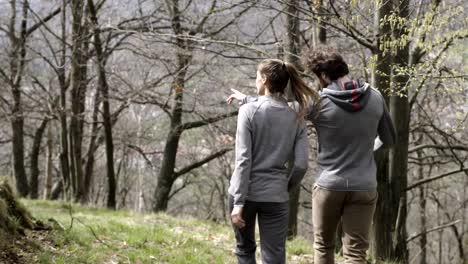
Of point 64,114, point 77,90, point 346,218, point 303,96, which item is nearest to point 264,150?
point 303,96

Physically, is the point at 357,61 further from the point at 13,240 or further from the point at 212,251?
the point at 13,240

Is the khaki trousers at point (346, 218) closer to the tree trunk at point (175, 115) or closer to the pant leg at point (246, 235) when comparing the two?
the pant leg at point (246, 235)

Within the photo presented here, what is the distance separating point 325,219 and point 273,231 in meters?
0.36

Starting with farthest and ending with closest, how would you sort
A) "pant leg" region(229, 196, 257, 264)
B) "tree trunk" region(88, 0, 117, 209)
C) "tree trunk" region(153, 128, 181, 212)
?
"tree trunk" region(153, 128, 181, 212)
"tree trunk" region(88, 0, 117, 209)
"pant leg" region(229, 196, 257, 264)

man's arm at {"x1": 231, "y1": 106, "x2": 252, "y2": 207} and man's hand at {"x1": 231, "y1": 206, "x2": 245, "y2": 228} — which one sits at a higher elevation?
man's arm at {"x1": 231, "y1": 106, "x2": 252, "y2": 207}

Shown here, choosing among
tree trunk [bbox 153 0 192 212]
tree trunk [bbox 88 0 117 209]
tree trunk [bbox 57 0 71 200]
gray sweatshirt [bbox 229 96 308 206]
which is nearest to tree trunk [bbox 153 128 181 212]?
tree trunk [bbox 153 0 192 212]

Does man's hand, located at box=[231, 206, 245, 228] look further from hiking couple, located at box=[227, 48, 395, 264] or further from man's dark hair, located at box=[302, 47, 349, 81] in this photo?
man's dark hair, located at box=[302, 47, 349, 81]

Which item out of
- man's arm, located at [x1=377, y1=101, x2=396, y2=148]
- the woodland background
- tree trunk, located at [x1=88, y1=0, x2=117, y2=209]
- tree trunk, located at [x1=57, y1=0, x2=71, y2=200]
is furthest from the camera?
tree trunk, located at [x1=57, y1=0, x2=71, y2=200]

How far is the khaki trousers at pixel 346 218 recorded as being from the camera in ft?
10.8

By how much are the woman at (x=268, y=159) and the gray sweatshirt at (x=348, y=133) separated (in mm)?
130

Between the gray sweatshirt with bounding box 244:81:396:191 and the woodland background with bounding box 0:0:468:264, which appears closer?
the gray sweatshirt with bounding box 244:81:396:191

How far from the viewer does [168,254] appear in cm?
520

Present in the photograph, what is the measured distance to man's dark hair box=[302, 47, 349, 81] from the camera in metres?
3.34

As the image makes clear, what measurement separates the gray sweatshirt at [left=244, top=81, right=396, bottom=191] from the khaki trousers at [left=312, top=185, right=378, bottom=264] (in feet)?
0.21
